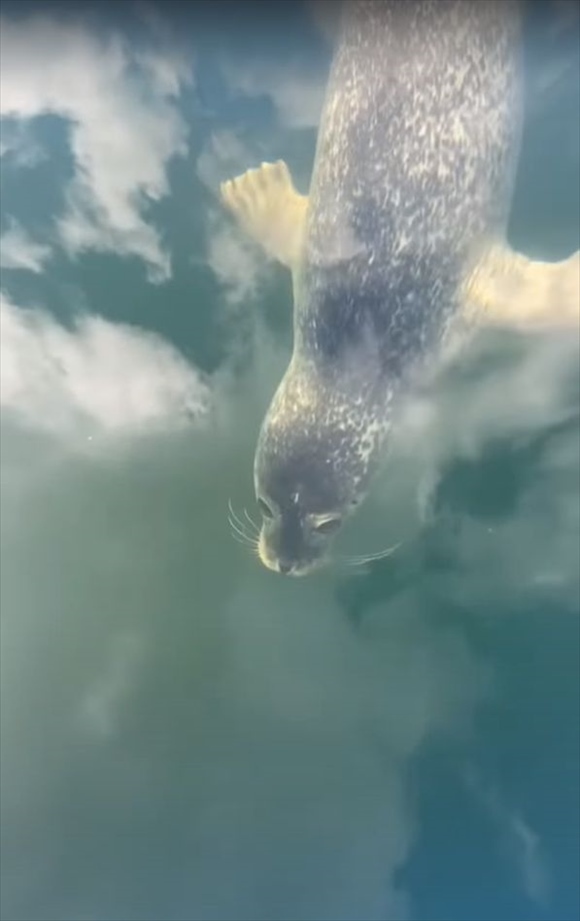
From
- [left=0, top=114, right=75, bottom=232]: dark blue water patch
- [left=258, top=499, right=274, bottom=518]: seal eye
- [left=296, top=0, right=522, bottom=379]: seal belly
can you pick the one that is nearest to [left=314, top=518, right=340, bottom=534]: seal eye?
[left=258, top=499, right=274, bottom=518]: seal eye

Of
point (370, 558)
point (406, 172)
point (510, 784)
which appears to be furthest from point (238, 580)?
point (406, 172)

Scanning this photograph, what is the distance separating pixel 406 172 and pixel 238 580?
132 centimetres

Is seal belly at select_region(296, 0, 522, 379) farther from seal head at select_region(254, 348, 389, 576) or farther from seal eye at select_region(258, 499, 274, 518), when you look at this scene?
seal eye at select_region(258, 499, 274, 518)

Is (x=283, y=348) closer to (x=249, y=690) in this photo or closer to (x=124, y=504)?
(x=124, y=504)

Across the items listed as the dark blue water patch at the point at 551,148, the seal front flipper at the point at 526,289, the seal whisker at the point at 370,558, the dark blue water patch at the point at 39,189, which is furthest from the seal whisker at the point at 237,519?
the dark blue water patch at the point at 551,148

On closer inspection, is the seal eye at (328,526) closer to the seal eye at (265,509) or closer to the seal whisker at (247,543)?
the seal eye at (265,509)

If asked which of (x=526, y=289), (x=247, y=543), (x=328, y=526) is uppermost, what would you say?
(x=526, y=289)

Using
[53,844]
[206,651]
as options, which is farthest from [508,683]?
[53,844]

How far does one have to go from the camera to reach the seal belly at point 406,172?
323cm

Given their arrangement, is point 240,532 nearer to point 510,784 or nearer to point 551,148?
point 510,784

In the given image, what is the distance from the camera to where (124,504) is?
3.69 m

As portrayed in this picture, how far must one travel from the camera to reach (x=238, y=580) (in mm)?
3635

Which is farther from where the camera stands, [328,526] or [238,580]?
[238,580]

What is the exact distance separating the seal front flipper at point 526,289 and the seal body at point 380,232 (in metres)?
0.07
